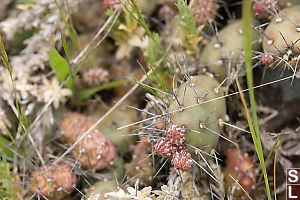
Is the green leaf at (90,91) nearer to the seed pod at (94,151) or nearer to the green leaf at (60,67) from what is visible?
the green leaf at (60,67)

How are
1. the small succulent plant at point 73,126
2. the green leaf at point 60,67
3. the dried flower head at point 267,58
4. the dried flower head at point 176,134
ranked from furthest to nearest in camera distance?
the small succulent plant at point 73,126 → the green leaf at point 60,67 → the dried flower head at point 267,58 → the dried flower head at point 176,134

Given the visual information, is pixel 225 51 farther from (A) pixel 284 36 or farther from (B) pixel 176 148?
(B) pixel 176 148

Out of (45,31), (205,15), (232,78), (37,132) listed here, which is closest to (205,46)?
(205,15)

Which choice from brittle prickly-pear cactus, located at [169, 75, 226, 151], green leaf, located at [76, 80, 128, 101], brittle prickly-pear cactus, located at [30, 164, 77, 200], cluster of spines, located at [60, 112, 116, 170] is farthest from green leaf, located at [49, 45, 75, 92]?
brittle prickly-pear cactus, located at [169, 75, 226, 151]

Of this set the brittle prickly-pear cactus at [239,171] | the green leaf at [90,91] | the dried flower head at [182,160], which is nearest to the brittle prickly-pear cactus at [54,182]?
the green leaf at [90,91]

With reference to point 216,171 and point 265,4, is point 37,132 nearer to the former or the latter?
point 216,171

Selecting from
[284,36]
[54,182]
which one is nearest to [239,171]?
[284,36]

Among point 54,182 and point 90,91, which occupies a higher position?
point 90,91
